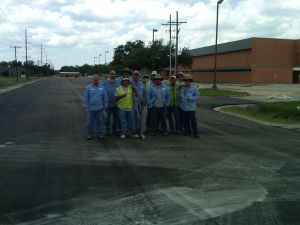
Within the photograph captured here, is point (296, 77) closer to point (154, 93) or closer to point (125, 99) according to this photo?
point (154, 93)

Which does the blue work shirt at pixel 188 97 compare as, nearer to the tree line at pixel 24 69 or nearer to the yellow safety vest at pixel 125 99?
the yellow safety vest at pixel 125 99

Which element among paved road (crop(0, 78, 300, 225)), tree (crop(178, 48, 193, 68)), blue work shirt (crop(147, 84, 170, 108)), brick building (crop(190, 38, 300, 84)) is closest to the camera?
paved road (crop(0, 78, 300, 225))

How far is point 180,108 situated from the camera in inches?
528

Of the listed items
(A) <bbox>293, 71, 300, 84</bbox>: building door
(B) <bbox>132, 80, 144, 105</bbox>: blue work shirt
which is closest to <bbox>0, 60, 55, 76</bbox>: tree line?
(A) <bbox>293, 71, 300, 84</bbox>: building door

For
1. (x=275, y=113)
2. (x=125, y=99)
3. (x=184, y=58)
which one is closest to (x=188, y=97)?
(x=125, y=99)

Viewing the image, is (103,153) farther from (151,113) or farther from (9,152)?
(151,113)

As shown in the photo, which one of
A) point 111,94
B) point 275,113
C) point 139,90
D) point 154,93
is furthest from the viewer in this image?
point 275,113

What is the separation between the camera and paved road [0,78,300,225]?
5.98 metres

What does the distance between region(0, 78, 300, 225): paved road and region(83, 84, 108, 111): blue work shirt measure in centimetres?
92

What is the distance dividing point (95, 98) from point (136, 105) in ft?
3.99

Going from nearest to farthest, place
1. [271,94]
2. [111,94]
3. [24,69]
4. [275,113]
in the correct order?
[111,94], [275,113], [271,94], [24,69]

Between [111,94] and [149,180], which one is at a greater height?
[111,94]

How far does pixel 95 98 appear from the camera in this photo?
12.3 m

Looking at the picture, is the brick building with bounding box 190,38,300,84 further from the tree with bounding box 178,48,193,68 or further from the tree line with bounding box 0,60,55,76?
the tree line with bounding box 0,60,55,76
